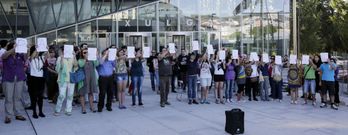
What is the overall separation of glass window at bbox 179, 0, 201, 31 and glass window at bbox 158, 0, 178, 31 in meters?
0.41

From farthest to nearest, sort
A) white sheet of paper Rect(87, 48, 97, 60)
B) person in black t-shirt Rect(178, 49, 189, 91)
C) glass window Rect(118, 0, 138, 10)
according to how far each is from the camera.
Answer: glass window Rect(118, 0, 138, 10) < person in black t-shirt Rect(178, 49, 189, 91) < white sheet of paper Rect(87, 48, 97, 60)

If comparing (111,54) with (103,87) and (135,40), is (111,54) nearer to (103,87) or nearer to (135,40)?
(103,87)

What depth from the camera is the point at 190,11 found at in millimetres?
27688

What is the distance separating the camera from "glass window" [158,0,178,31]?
2728 cm

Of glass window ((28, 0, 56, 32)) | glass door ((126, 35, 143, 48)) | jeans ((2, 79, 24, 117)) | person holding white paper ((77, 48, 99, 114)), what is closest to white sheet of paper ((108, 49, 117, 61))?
person holding white paper ((77, 48, 99, 114))

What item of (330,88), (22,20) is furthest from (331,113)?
(22,20)

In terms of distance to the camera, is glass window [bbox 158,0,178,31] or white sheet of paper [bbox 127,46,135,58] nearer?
white sheet of paper [bbox 127,46,135,58]

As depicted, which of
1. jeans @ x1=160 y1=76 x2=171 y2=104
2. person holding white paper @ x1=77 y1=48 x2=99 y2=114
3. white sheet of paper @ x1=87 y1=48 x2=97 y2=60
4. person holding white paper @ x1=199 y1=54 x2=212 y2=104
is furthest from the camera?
person holding white paper @ x1=199 y1=54 x2=212 y2=104

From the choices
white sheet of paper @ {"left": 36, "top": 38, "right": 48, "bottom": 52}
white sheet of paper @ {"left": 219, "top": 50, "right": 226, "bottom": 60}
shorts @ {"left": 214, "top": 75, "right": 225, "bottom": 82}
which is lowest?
shorts @ {"left": 214, "top": 75, "right": 225, "bottom": 82}

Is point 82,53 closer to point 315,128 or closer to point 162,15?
point 315,128

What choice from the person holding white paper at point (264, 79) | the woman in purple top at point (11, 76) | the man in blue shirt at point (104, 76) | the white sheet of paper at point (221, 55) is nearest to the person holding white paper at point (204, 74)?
the white sheet of paper at point (221, 55)

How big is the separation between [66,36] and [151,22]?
18.5 ft

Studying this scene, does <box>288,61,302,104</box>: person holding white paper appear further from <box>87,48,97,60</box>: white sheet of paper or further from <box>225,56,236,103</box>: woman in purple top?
<box>87,48,97,60</box>: white sheet of paper

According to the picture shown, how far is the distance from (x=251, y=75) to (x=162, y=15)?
46.5ft
